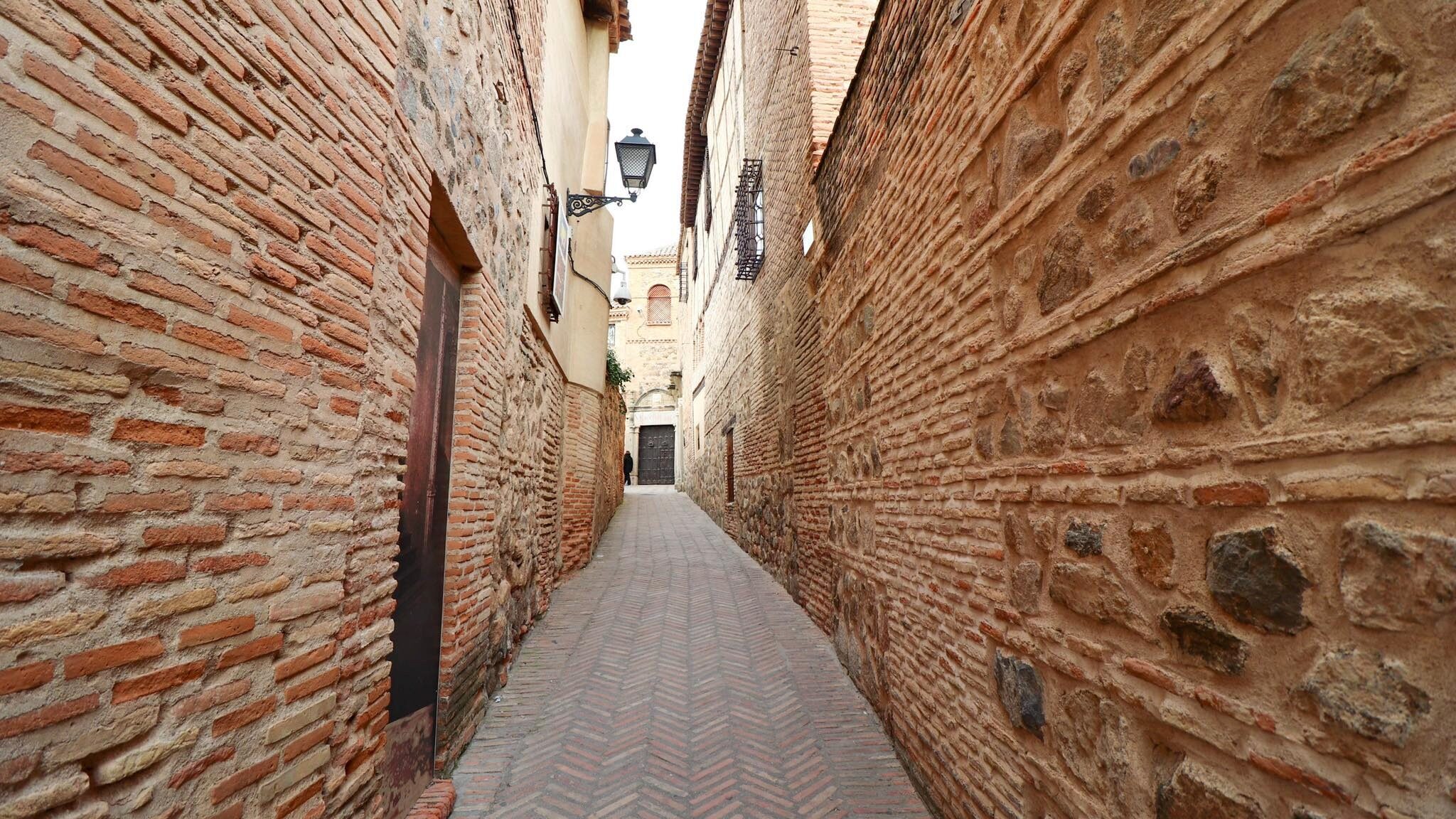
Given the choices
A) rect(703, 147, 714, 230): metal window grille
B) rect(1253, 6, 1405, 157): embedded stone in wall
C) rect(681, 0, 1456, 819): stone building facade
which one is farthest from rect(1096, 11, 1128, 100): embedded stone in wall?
rect(703, 147, 714, 230): metal window grille

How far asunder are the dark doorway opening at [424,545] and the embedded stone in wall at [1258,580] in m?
2.63

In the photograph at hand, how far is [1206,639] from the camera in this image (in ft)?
4.60

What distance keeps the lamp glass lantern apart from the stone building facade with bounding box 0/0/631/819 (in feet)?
12.0

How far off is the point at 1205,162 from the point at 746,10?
9.64 meters

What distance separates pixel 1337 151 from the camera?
1.12 meters

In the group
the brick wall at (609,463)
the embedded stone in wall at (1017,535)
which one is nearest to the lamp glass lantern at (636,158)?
the brick wall at (609,463)

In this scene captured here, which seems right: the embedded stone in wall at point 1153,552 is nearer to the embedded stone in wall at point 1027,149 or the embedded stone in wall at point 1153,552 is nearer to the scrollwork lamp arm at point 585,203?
the embedded stone in wall at point 1027,149

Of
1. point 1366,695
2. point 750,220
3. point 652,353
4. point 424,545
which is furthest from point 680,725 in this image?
point 652,353

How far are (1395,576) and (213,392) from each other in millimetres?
2316

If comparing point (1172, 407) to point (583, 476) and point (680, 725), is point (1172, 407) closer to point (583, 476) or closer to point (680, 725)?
point (680, 725)

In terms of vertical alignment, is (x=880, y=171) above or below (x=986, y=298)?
above

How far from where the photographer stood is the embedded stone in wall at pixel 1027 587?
6.98 feet

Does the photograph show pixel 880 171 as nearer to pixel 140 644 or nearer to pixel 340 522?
pixel 340 522

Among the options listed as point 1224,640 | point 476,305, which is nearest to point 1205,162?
point 1224,640
